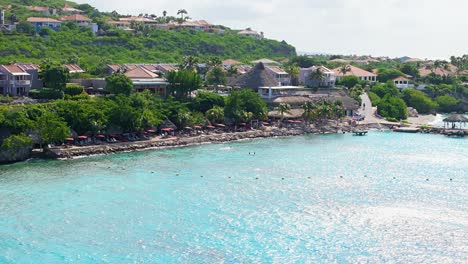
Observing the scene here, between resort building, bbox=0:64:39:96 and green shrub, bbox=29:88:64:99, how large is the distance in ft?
5.44

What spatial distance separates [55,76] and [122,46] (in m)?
47.4

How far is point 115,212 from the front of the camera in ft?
129

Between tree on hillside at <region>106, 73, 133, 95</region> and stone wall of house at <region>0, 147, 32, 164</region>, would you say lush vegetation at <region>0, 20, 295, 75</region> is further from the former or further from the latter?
stone wall of house at <region>0, 147, 32, 164</region>

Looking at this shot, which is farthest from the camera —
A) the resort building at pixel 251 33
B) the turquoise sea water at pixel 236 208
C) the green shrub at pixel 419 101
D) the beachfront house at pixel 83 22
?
the resort building at pixel 251 33

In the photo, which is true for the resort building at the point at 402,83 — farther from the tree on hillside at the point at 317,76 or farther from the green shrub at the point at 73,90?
the green shrub at the point at 73,90

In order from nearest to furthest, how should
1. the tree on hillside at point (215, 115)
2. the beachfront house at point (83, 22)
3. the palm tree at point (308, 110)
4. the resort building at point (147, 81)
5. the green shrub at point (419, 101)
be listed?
the tree on hillside at point (215, 115) < the resort building at point (147, 81) < the palm tree at point (308, 110) < the green shrub at point (419, 101) < the beachfront house at point (83, 22)

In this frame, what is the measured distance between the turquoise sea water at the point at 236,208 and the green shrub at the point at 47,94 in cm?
1266

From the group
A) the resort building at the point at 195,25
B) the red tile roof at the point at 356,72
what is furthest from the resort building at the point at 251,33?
the red tile roof at the point at 356,72

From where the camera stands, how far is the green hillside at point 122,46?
93.9 m

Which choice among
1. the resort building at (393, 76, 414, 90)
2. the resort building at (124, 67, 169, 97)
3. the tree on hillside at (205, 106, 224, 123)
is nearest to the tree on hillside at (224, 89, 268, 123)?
the tree on hillside at (205, 106, 224, 123)

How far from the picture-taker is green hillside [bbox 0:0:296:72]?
3696 inches

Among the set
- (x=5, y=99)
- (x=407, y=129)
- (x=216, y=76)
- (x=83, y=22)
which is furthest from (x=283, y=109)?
(x=83, y=22)

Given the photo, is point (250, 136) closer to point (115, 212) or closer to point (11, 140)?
point (11, 140)

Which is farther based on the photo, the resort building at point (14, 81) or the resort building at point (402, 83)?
the resort building at point (402, 83)
